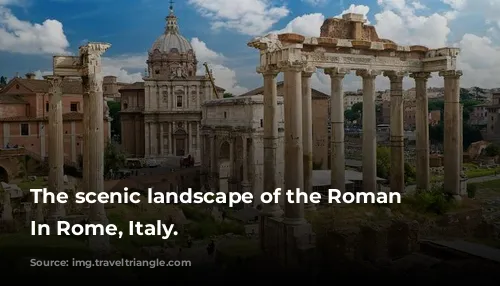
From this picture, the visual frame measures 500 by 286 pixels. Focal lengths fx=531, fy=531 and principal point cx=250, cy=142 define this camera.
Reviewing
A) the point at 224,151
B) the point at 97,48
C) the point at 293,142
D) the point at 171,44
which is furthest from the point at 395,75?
the point at 171,44

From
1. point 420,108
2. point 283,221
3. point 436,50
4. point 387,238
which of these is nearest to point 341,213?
point 387,238

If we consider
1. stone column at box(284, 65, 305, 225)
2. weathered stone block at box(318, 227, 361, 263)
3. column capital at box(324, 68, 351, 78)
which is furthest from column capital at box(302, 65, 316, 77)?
weathered stone block at box(318, 227, 361, 263)

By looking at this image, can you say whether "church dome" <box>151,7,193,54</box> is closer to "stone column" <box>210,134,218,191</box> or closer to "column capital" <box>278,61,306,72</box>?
"stone column" <box>210,134,218,191</box>

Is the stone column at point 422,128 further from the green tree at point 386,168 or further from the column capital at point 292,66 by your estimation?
the green tree at point 386,168

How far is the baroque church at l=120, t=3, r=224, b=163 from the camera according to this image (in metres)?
50.4

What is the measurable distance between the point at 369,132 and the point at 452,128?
314cm

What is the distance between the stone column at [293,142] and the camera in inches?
601

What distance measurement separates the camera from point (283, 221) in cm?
1559

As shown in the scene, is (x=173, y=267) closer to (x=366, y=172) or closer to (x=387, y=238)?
(x=387, y=238)

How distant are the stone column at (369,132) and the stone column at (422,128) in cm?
220

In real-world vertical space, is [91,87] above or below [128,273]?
→ above

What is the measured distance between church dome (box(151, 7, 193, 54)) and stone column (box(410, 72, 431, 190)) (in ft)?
121

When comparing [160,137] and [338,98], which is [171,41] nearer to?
[160,137]

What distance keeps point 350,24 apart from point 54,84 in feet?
35.4
